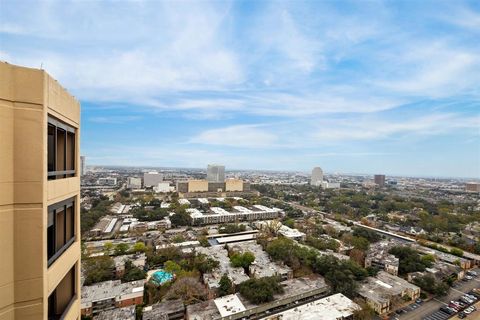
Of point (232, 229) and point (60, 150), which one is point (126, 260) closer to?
point (232, 229)

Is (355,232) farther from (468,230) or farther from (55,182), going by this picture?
(55,182)

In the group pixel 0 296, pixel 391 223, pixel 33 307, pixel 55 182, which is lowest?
pixel 391 223

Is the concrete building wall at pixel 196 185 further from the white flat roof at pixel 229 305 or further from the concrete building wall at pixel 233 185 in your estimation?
the white flat roof at pixel 229 305

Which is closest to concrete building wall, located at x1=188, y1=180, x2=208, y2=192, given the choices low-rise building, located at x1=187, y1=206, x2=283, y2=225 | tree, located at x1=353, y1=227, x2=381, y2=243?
low-rise building, located at x1=187, y1=206, x2=283, y2=225

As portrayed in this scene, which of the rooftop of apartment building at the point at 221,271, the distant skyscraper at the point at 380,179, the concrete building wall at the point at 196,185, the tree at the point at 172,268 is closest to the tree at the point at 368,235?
the rooftop of apartment building at the point at 221,271

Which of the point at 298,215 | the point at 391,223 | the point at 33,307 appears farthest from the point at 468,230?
the point at 33,307

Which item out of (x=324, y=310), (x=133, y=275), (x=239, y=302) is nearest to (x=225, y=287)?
(x=239, y=302)
